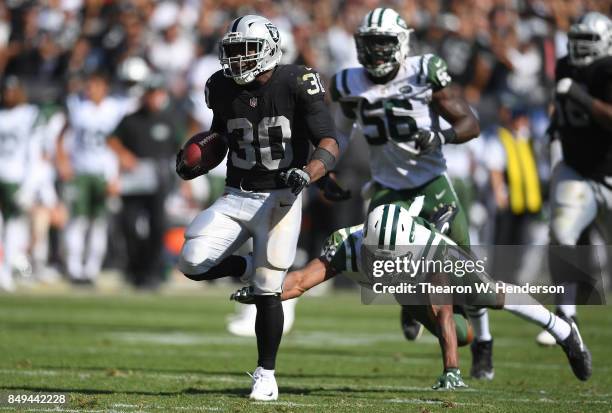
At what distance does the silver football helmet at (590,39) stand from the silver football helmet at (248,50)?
2.76 meters

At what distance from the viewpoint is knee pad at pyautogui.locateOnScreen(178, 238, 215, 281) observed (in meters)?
6.37

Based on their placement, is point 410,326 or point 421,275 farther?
point 410,326

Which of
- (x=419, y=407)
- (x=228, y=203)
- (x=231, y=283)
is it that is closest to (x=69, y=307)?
(x=231, y=283)

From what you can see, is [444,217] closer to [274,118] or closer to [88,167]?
[274,118]

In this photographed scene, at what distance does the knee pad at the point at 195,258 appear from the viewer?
6367 mm

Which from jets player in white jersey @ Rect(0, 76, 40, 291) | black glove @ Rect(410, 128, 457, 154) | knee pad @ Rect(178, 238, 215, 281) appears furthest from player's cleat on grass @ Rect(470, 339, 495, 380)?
jets player in white jersey @ Rect(0, 76, 40, 291)

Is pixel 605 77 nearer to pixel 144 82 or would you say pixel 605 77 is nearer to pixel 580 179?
pixel 580 179

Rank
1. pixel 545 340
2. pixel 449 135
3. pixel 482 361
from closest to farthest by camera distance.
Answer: pixel 449 135 → pixel 482 361 → pixel 545 340

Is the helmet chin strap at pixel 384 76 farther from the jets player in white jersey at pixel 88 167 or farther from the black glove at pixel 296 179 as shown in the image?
the jets player in white jersey at pixel 88 167

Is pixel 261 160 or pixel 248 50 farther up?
pixel 248 50

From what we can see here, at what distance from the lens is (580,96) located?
7801 mm

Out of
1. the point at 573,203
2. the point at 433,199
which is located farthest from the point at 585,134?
the point at 433,199

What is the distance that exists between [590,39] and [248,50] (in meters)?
3.01

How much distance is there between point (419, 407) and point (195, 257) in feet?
4.29
